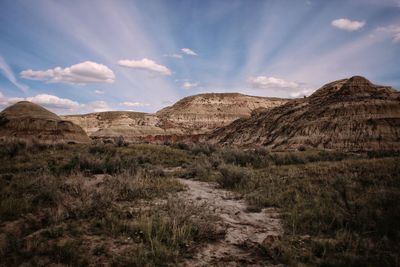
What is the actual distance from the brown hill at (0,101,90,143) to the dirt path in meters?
27.6

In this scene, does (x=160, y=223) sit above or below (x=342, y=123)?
below

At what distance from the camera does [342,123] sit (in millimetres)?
31297

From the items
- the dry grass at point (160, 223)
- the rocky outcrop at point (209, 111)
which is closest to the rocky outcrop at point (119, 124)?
the rocky outcrop at point (209, 111)

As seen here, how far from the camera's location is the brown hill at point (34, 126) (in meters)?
30.2

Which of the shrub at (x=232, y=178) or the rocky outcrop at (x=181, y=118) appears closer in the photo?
the shrub at (x=232, y=178)

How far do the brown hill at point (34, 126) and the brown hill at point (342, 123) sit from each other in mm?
24130

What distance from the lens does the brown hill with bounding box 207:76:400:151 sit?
28.2 m

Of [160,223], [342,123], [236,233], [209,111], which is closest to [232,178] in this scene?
[236,233]

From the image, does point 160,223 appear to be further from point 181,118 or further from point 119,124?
point 181,118

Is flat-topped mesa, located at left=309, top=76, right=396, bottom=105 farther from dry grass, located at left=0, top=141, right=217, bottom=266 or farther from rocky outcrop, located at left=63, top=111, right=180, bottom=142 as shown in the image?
rocky outcrop, located at left=63, top=111, right=180, bottom=142

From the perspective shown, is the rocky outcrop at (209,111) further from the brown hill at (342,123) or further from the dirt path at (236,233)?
the dirt path at (236,233)

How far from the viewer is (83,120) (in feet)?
268

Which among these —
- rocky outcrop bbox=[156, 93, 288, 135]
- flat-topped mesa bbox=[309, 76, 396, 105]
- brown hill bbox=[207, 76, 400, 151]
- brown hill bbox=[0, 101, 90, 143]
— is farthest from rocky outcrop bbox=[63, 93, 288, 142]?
flat-topped mesa bbox=[309, 76, 396, 105]

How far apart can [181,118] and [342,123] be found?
199 feet
